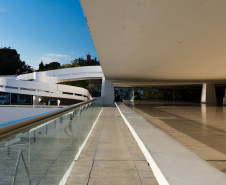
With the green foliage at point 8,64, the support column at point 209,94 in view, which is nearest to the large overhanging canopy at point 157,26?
the support column at point 209,94

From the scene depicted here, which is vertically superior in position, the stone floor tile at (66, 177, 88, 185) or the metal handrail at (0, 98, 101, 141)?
the metal handrail at (0, 98, 101, 141)

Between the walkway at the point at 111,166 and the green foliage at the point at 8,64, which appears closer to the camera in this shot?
the walkway at the point at 111,166

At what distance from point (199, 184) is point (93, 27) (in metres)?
5.37

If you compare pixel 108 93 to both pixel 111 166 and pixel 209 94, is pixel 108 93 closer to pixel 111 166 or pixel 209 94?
pixel 209 94

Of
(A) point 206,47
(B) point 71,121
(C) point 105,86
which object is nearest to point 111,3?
(B) point 71,121

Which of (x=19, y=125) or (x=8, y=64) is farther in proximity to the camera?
(x=8, y=64)

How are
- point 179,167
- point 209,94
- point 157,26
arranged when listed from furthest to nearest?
1. point 209,94
2. point 157,26
3. point 179,167

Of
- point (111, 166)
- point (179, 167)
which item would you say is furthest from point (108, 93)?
point (179, 167)

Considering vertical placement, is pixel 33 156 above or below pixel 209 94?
below

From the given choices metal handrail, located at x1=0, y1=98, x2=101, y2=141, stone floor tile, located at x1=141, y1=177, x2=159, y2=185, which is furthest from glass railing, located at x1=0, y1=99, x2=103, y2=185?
stone floor tile, located at x1=141, y1=177, x2=159, y2=185

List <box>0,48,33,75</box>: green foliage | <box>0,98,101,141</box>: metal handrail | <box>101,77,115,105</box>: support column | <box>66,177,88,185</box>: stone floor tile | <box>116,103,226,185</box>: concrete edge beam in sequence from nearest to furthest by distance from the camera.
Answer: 1. <box>0,98,101,141</box>: metal handrail
2. <box>116,103,226,185</box>: concrete edge beam
3. <box>66,177,88,185</box>: stone floor tile
4. <box>101,77,115,105</box>: support column
5. <box>0,48,33,75</box>: green foliage

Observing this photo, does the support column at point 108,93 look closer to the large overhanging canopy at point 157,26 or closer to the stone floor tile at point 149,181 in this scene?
the large overhanging canopy at point 157,26

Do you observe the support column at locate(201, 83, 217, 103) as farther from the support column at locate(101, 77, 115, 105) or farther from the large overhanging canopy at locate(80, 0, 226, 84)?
the large overhanging canopy at locate(80, 0, 226, 84)

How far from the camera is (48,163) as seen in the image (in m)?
2.03
